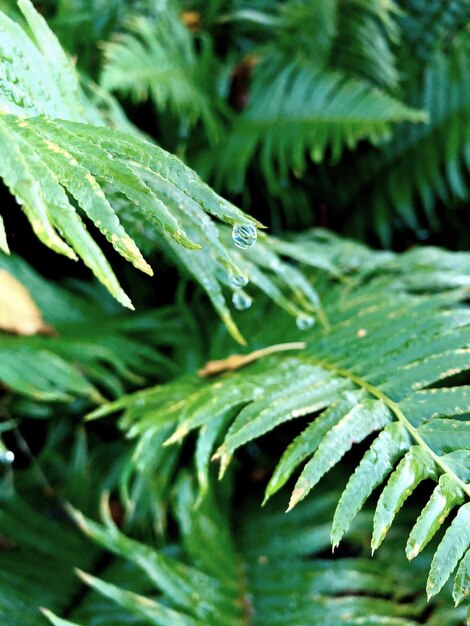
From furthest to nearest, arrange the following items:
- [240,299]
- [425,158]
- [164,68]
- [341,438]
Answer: [425,158], [164,68], [240,299], [341,438]

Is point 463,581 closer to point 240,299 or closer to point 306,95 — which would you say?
point 240,299

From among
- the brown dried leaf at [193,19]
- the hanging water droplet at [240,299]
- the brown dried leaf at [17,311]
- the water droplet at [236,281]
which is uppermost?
the brown dried leaf at [193,19]

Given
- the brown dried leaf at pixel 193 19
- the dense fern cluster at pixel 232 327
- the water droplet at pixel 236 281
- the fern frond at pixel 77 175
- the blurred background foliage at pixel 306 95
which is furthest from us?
the brown dried leaf at pixel 193 19

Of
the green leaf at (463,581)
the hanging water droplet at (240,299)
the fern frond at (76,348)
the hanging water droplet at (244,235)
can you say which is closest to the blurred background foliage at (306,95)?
the fern frond at (76,348)

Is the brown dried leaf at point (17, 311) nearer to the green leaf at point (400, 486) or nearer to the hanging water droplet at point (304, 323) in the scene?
the hanging water droplet at point (304, 323)

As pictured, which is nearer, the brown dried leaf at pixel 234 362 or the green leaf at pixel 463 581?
the green leaf at pixel 463 581

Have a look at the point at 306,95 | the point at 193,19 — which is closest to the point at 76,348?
the point at 306,95

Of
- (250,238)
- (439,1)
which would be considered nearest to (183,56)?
(439,1)
